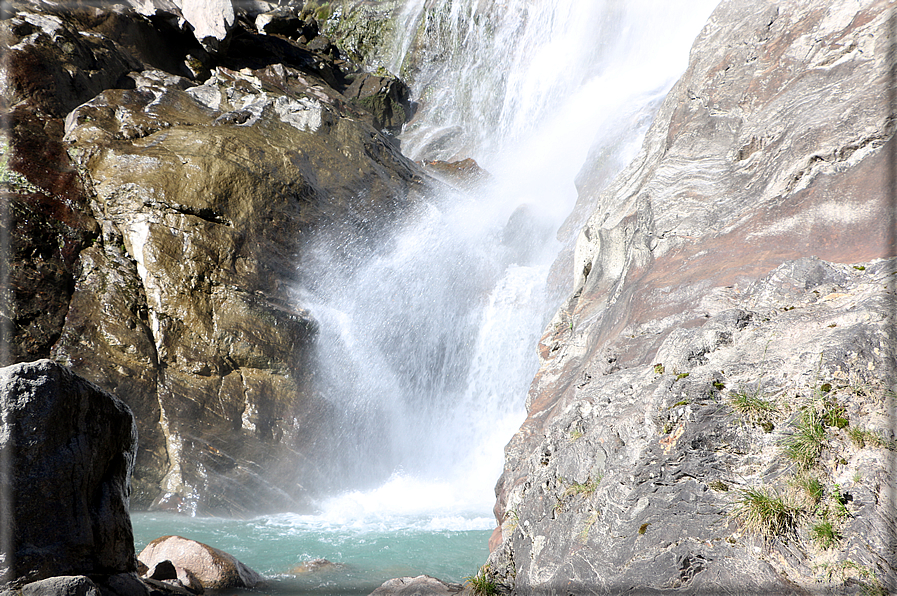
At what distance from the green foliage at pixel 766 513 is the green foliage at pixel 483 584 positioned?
248cm

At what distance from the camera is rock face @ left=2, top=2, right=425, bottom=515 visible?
9.93 meters

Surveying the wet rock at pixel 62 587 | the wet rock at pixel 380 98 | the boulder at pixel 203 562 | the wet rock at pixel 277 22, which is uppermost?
the wet rock at pixel 277 22

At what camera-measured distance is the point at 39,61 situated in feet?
37.3

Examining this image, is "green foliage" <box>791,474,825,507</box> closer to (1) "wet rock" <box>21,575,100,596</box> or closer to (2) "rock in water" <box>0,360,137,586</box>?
(1) "wet rock" <box>21,575,100,596</box>

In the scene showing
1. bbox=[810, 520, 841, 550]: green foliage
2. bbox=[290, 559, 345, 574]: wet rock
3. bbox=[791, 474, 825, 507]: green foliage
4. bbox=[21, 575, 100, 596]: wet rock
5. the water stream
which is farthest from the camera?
the water stream

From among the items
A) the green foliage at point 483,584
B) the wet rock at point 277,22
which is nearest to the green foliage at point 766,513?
the green foliage at point 483,584

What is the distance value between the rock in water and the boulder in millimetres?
2108

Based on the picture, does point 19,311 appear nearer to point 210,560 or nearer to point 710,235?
point 210,560

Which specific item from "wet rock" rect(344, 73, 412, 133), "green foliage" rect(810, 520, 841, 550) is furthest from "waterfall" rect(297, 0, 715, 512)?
"green foliage" rect(810, 520, 841, 550)

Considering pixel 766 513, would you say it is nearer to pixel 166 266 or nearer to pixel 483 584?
pixel 483 584

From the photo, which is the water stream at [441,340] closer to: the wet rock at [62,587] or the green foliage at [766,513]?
the wet rock at [62,587]

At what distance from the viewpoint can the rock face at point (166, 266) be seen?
32.6 ft

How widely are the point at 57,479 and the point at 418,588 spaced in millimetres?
3529

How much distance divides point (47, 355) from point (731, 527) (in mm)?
11175
